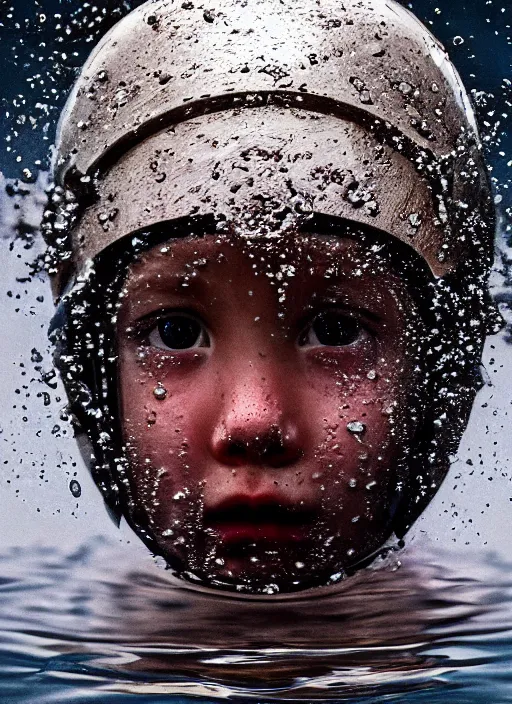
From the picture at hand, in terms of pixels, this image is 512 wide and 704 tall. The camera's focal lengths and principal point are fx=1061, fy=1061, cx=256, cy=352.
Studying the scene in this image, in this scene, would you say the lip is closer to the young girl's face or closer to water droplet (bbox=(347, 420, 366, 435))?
the young girl's face

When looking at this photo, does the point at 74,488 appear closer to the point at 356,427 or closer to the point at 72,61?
the point at 356,427

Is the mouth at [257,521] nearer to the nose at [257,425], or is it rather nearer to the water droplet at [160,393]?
the nose at [257,425]

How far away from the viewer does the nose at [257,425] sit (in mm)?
1310

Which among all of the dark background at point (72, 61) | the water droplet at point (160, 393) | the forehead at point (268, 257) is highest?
the dark background at point (72, 61)

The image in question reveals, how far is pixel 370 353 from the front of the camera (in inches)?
56.8

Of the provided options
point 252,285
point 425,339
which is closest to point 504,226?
point 425,339

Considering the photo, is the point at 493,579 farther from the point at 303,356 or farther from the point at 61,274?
the point at 61,274

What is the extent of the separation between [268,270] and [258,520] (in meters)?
0.32

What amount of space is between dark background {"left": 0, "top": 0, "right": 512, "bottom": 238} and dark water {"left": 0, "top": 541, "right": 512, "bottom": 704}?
0.66 meters

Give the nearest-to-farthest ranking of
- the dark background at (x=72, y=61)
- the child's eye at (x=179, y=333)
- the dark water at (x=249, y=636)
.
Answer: the dark water at (x=249, y=636) < the child's eye at (x=179, y=333) < the dark background at (x=72, y=61)

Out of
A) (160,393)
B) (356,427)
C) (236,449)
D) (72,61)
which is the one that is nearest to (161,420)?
(160,393)

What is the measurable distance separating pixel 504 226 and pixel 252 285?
0.67 metres

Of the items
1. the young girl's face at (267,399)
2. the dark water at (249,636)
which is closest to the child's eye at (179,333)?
the young girl's face at (267,399)

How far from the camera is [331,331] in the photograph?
1.42m
